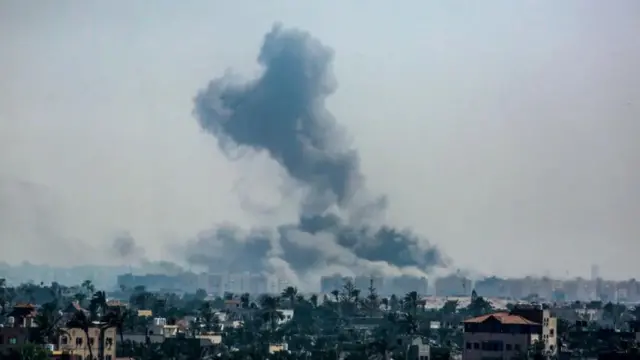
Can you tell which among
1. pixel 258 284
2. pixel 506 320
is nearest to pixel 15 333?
pixel 506 320

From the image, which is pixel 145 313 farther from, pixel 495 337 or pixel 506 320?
pixel 495 337

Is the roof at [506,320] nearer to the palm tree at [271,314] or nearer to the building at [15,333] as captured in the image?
the building at [15,333]

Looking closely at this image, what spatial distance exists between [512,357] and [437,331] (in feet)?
74.8

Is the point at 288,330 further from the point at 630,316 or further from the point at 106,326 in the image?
the point at 630,316

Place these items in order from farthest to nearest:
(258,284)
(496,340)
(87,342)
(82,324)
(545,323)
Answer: (258,284) < (545,323) < (496,340) < (87,342) < (82,324)

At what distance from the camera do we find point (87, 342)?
52.4 metres

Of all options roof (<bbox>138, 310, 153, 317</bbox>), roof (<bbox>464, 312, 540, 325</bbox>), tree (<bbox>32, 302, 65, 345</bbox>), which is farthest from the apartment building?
roof (<bbox>138, 310, 153, 317</bbox>)

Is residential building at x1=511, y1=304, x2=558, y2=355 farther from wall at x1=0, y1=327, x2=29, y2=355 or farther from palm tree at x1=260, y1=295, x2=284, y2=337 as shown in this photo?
palm tree at x1=260, y1=295, x2=284, y2=337

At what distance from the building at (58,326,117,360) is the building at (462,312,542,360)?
536 inches

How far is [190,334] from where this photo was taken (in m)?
69.6

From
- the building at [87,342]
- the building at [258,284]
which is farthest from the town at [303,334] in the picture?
the building at [258,284]

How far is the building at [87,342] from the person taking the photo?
52.6m

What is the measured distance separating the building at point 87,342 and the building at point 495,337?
1361cm

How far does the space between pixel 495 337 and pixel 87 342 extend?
51.1 ft
